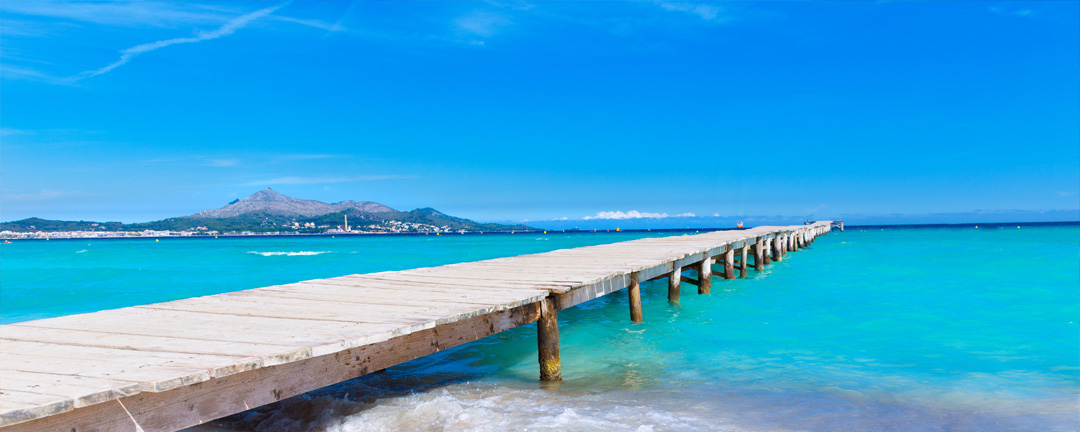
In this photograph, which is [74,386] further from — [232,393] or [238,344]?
[238,344]

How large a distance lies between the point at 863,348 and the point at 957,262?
22920 mm

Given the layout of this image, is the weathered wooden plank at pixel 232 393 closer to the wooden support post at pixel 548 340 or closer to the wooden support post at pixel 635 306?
the wooden support post at pixel 548 340

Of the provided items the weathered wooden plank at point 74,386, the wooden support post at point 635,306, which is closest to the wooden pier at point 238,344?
the weathered wooden plank at point 74,386

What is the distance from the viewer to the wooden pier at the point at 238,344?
2.98m

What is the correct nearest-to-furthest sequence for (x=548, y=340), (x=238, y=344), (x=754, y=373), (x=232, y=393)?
1. (x=232, y=393)
2. (x=238, y=344)
3. (x=548, y=340)
4. (x=754, y=373)

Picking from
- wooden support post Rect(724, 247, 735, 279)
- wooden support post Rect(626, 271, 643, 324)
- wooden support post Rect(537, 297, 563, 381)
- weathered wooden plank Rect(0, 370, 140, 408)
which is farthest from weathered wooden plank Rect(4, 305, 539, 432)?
wooden support post Rect(724, 247, 735, 279)

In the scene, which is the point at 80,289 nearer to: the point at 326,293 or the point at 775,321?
the point at 326,293

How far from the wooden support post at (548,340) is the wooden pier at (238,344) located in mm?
16

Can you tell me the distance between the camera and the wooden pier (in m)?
2.98

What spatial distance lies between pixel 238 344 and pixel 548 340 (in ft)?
11.4

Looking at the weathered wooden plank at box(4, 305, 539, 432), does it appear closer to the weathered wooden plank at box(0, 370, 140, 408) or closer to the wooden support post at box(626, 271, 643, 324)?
the weathered wooden plank at box(0, 370, 140, 408)

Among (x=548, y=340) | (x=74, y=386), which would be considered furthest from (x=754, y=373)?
(x=74, y=386)

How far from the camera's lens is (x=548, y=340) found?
658 centimetres

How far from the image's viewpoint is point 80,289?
71.2 ft
